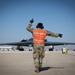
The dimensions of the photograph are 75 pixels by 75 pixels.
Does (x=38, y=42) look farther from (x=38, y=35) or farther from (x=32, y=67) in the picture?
(x=32, y=67)

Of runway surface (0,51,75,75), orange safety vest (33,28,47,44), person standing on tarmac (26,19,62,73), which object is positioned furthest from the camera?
orange safety vest (33,28,47,44)

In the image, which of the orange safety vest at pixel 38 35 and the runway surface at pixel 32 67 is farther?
the orange safety vest at pixel 38 35

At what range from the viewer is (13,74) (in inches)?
268

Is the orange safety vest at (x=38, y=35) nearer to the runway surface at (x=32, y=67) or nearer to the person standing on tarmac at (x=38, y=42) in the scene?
the person standing on tarmac at (x=38, y=42)

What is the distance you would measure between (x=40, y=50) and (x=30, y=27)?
79cm

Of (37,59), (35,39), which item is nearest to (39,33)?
(35,39)

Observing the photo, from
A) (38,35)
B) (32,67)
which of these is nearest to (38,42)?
(38,35)

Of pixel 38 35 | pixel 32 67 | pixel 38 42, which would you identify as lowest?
pixel 32 67

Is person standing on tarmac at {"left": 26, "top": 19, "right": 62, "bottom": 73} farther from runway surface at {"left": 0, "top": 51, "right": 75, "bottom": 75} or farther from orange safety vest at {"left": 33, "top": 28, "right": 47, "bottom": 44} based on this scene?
runway surface at {"left": 0, "top": 51, "right": 75, "bottom": 75}

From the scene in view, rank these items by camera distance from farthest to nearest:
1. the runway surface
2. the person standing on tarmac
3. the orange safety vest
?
1. the orange safety vest
2. the person standing on tarmac
3. the runway surface

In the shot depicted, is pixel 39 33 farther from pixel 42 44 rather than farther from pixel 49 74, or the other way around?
pixel 49 74

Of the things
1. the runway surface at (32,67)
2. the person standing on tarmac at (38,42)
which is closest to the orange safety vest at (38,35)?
the person standing on tarmac at (38,42)

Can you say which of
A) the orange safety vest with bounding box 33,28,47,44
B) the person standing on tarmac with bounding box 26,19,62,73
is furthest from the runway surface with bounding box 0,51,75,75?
the orange safety vest with bounding box 33,28,47,44

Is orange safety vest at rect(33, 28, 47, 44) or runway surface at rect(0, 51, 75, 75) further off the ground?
orange safety vest at rect(33, 28, 47, 44)
